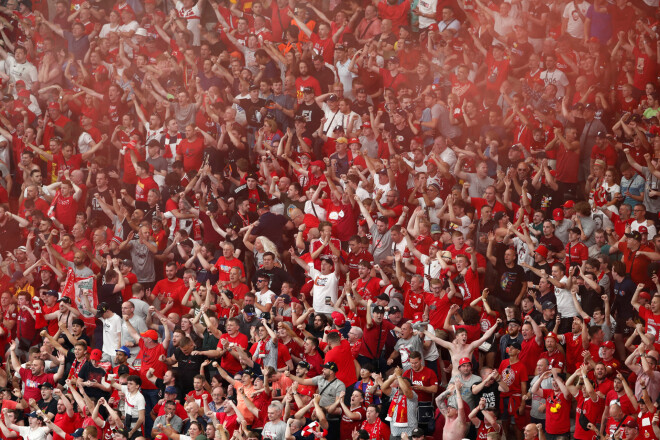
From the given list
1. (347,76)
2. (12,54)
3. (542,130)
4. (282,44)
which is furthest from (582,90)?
(12,54)

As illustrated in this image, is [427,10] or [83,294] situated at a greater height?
[427,10]

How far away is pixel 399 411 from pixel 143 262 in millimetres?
5491

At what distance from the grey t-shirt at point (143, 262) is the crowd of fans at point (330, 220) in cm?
3

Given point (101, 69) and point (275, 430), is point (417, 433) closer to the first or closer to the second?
point (275, 430)

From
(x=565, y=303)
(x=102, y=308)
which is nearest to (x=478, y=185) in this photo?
(x=565, y=303)

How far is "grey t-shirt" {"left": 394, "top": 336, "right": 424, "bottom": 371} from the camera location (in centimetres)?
1573

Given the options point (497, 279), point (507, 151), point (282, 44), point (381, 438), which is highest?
point (282, 44)

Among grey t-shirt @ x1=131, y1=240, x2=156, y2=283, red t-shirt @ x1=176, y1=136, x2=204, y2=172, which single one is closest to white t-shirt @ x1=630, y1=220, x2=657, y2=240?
red t-shirt @ x1=176, y1=136, x2=204, y2=172

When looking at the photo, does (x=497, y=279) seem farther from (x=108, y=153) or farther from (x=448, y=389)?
(x=108, y=153)

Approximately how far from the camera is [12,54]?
23.3 meters

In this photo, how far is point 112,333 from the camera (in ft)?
58.1

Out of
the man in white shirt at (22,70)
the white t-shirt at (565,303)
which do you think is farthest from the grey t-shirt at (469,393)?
the man in white shirt at (22,70)

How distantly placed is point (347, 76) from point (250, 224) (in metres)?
3.64

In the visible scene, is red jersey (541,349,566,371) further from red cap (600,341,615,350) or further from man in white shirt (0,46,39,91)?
man in white shirt (0,46,39,91)
